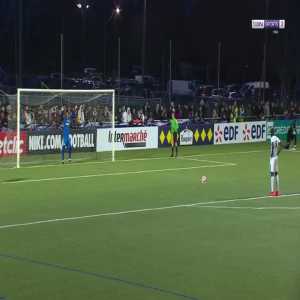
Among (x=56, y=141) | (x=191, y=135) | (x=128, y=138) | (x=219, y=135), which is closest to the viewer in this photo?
(x=56, y=141)

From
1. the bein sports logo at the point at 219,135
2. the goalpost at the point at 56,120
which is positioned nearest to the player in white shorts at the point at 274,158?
the goalpost at the point at 56,120

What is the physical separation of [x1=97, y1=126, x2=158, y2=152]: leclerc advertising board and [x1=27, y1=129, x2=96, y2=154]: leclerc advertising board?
56 centimetres

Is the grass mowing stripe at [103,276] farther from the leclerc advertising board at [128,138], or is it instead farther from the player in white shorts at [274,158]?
the leclerc advertising board at [128,138]

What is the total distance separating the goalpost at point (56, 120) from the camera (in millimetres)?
30797

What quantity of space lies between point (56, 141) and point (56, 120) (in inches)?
33.5

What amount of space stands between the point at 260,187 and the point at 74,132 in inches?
412

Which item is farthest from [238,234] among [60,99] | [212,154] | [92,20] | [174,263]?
[92,20]

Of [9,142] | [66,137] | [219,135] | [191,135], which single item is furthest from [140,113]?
[9,142]

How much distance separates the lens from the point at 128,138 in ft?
118

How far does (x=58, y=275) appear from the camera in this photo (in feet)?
39.8

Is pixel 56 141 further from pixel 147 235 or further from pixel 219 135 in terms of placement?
pixel 147 235

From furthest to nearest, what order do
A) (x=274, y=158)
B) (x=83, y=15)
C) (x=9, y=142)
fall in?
(x=83, y=15) < (x=9, y=142) < (x=274, y=158)

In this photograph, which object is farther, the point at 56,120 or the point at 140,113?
the point at 140,113

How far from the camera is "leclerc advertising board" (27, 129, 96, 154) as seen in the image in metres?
31.1
